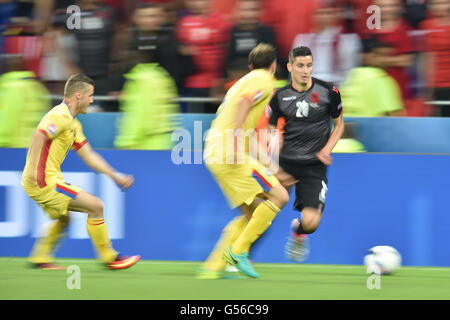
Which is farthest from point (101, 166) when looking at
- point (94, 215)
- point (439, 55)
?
point (439, 55)

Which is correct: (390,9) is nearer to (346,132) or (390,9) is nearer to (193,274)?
(346,132)

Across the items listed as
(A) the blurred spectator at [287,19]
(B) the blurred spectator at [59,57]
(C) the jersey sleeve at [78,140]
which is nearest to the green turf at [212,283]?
(C) the jersey sleeve at [78,140]

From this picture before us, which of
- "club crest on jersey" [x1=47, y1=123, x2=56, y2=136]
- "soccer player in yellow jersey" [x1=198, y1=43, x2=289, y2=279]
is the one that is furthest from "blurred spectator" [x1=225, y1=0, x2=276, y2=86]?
"club crest on jersey" [x1=47, y1=123, x2=56, y2=136]

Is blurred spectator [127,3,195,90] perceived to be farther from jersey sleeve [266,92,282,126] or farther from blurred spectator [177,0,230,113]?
jersey sleeve [266,92,282,126]

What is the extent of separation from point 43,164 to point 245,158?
66.4 inches

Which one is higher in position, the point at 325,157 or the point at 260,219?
the point at 325,157

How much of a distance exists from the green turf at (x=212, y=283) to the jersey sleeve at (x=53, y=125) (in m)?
1.18

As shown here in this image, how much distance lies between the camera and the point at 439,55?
29.6 ft

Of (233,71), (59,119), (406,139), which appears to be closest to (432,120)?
(406,139)

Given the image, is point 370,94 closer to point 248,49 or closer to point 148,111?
point 248,49

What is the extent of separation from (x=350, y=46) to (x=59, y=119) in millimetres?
3340

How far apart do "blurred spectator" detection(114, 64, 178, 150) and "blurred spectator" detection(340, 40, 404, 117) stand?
5.78 ft

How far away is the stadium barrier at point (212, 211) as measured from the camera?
831 cm

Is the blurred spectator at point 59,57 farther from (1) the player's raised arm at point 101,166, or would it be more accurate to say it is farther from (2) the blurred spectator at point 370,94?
(2) the blurred spectator at point 370,94
